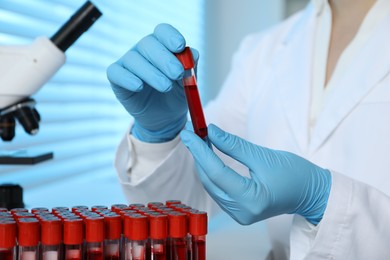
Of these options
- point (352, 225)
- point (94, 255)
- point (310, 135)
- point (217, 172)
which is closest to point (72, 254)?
point (94, 255)

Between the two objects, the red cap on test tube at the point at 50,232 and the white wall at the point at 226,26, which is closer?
the red cap on test tube at the point at 50,232

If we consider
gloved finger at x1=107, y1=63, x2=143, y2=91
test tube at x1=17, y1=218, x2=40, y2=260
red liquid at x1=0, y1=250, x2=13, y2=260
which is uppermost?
gloved finger at x1=107, y1=63, x2=143, y2=91

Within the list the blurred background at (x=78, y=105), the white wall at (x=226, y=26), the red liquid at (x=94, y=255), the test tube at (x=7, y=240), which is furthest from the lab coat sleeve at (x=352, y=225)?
the white wall at (x=226, y=26)

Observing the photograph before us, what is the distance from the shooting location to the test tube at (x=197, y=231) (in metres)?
0.70

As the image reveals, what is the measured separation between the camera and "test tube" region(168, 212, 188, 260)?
0.68m

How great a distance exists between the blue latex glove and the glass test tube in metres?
0.16

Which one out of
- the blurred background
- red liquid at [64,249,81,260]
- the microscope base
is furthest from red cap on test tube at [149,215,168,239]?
the blurred background

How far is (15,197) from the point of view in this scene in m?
0.92

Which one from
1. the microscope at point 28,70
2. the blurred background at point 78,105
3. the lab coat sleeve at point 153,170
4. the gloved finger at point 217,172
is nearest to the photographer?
the gloved finger at point 217,172

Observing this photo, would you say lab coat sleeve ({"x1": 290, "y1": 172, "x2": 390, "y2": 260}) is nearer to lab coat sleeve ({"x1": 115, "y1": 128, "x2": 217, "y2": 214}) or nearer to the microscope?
lab coat sleeve ({"x1": 115, "y1": 128, "x2": 217, "y2": 214})

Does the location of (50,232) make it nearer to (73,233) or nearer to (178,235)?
(73,233)

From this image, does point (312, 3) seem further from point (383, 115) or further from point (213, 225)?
point (213, 225)

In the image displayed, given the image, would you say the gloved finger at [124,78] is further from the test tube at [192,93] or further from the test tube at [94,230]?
the test tube at [94,230]

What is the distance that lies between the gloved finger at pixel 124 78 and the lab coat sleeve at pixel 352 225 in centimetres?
37
